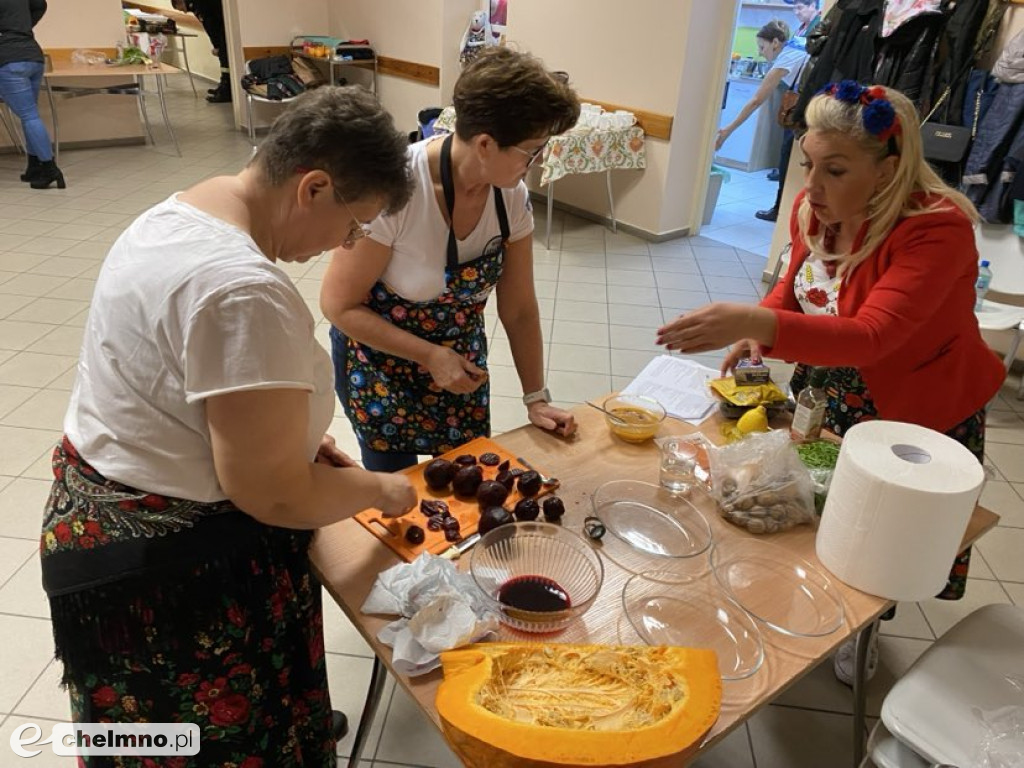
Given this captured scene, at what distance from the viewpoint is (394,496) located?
122 cm

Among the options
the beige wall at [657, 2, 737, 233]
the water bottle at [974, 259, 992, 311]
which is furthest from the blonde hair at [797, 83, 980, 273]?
the beige wall at [657, 2, 737, 233]

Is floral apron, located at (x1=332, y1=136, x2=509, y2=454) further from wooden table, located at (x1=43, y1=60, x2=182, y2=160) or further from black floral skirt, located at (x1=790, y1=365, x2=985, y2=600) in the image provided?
wooden table, located at (x1=43, y1=60, x2=182, y2=160)

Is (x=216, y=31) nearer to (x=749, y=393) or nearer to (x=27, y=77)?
(x=27, y=77)

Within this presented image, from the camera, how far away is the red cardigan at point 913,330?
4.63ft

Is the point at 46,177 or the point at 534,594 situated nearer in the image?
the point at 534,594

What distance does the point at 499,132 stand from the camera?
145 cm

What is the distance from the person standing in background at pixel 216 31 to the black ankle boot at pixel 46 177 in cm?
413

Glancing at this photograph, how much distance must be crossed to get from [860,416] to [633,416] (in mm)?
520

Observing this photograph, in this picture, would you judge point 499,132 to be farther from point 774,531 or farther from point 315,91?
point 774,531

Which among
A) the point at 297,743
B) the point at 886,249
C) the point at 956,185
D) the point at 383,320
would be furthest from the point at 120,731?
the point at 956,185

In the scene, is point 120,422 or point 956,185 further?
point 956,185

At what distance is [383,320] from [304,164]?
64 cm

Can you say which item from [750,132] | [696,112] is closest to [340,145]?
[696,112]

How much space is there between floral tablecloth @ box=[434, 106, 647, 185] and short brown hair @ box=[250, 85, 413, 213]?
414 centimetres
